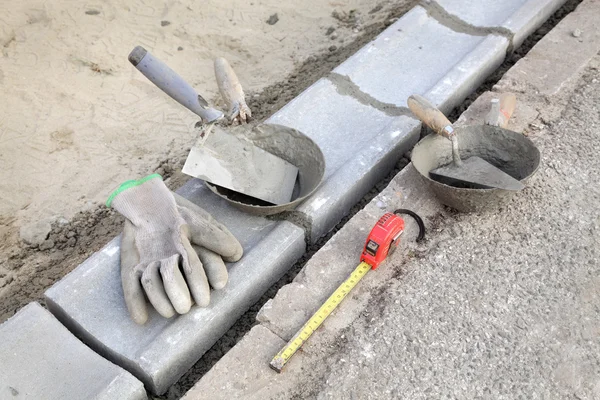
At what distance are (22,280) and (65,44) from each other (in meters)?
2.09

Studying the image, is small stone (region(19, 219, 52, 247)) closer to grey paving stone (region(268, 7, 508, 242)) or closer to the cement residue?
grey paving stone (region(268, 7, 508, 242))

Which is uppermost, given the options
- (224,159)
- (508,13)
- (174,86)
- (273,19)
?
(174,86)

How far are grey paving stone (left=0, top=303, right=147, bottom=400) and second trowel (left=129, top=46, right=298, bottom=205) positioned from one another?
2.92ft

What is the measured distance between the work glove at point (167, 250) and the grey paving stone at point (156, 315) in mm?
72

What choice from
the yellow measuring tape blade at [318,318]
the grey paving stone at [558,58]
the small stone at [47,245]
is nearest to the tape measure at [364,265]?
the yellow measuring tape blade at [318,318]

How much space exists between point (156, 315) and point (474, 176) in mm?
1624

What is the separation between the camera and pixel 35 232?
3.46m

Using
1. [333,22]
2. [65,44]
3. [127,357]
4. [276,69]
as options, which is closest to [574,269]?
[127,357]

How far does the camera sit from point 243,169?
295 cm

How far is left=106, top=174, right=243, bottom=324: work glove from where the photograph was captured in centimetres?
245

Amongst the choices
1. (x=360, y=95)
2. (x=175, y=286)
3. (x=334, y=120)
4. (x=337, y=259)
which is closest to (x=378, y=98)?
(x=360, y=95)

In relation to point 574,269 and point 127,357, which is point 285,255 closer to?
point 127,357

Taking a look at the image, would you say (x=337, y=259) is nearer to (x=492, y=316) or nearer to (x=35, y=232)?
(x=492, y=316)

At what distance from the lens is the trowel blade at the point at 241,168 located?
2.82 meters
